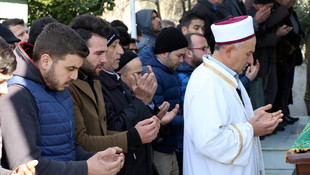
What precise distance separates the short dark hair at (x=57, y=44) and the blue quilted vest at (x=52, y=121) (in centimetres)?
21

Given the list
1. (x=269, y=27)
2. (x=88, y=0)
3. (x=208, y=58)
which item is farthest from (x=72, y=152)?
(x=88, y=0)

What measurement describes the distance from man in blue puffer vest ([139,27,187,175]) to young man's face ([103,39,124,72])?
2.40 ft

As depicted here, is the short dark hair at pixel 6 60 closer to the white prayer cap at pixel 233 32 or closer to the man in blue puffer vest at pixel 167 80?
the white prayer cap at pixel 233 32

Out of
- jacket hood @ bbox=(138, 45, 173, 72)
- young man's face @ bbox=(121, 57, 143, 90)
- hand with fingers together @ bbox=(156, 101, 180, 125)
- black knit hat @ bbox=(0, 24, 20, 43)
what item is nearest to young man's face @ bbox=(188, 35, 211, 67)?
jacket hood @ bbox=(138, 45, 173, 72)

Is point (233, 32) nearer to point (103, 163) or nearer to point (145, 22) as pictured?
point (103, 163)

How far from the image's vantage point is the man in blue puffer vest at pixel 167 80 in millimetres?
4629

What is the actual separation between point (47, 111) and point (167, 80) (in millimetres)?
2197

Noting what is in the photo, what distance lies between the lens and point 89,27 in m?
3.58

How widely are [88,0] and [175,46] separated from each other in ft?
14.2

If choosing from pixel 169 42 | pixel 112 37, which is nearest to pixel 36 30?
pixel 112 37

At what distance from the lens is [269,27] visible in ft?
23.3

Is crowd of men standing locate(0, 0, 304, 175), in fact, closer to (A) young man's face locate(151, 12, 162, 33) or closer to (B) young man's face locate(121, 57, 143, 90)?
(B) young man's face locate(121, 57, 143, 90)

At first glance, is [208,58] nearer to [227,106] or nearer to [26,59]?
[227,106]

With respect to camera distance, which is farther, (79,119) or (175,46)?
(175,46)
